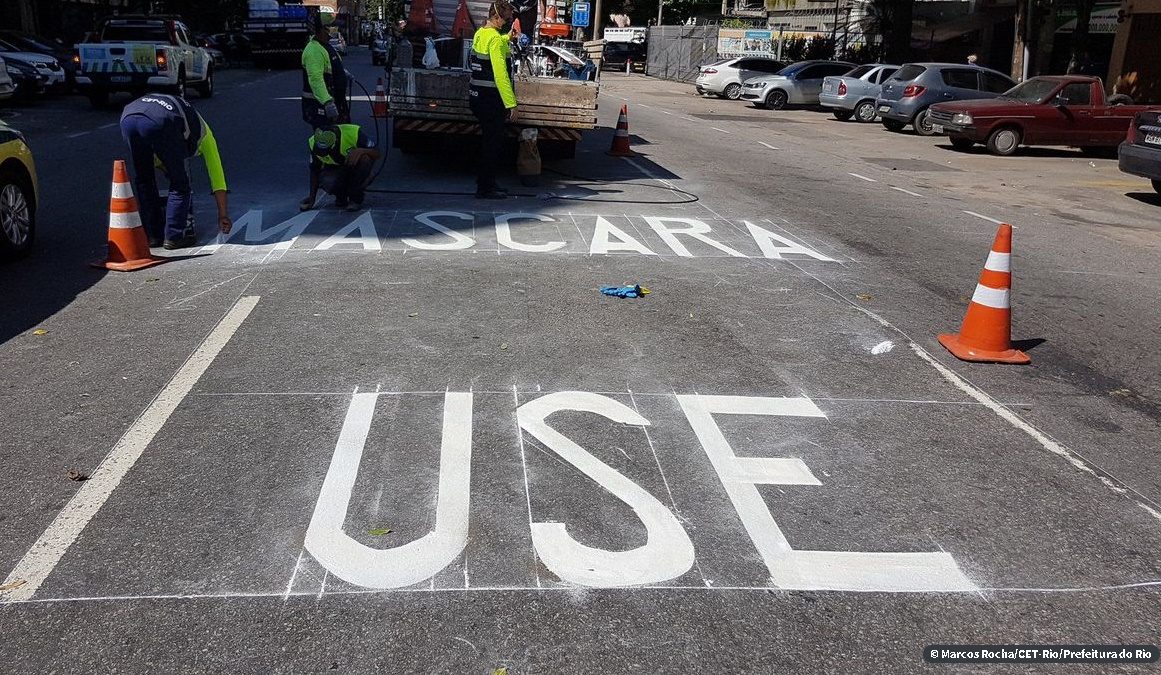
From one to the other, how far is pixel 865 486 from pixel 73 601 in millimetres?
3310

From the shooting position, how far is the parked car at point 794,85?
33125 millimetres

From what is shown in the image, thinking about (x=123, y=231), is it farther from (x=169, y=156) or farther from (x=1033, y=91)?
(x=1033, y=91)

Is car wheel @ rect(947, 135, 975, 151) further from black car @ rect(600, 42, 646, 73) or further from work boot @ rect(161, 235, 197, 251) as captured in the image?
black car @ rect(600, 42, 646, 73)

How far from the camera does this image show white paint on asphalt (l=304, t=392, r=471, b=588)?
361 cm

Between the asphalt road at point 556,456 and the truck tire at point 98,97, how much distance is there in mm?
14092

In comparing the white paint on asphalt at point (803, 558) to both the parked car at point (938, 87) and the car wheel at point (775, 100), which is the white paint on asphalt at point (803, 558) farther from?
the car wheel at point (775, 100)

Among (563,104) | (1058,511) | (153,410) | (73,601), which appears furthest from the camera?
(563,104)

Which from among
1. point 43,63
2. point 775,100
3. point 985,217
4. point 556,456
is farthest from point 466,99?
point 775,100

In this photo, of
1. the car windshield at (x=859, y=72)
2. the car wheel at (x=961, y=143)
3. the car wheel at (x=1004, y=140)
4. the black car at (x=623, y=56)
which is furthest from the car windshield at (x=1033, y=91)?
the black car at (x=623, y=56)

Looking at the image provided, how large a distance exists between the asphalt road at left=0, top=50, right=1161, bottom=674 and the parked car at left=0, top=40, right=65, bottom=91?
16.3m

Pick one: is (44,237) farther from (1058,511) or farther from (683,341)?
(1058,511)

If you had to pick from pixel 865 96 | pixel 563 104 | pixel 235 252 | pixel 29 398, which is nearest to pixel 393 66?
pixel 563 104

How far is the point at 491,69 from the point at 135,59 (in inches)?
567

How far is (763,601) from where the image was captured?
353 centimetres
